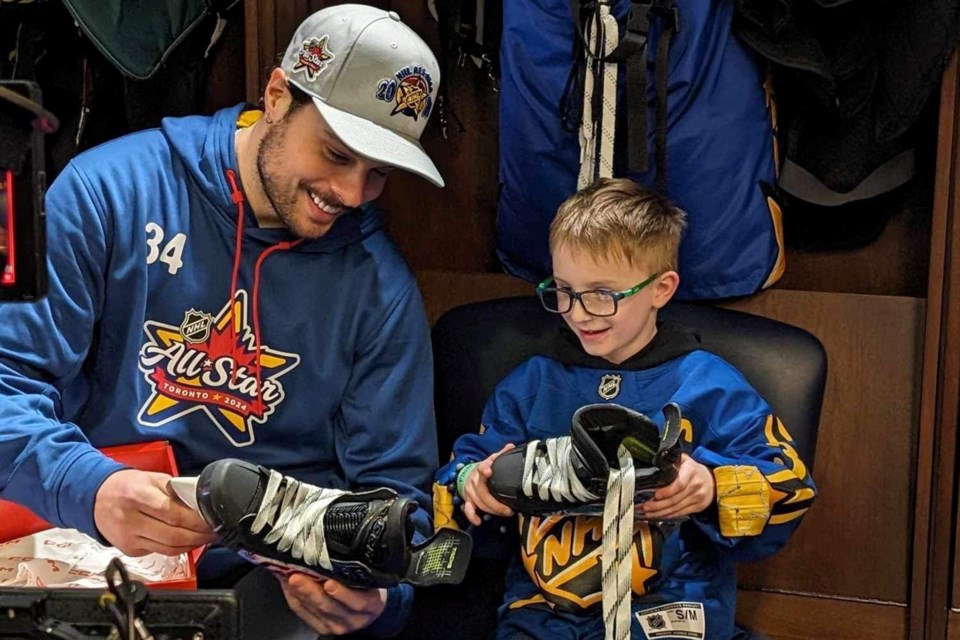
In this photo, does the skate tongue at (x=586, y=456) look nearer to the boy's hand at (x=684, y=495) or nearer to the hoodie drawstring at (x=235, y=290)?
the boy's hand at (x=684, y=495)

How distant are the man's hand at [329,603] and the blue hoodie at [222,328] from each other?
0.09 metres

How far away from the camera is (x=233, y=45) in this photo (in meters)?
2.03

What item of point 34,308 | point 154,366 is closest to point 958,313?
point 154,366

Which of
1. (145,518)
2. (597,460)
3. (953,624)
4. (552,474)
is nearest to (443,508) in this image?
(552,474)

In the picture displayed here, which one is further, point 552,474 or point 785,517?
point 785,517

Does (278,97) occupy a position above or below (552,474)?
above

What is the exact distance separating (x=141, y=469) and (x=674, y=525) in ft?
2.05

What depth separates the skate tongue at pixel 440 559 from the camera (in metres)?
1.14

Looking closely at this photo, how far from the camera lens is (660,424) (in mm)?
1485

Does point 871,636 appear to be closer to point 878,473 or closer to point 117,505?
point 878,473

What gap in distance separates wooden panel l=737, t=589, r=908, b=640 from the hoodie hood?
87cm

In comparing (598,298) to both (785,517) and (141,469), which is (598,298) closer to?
(785,517)

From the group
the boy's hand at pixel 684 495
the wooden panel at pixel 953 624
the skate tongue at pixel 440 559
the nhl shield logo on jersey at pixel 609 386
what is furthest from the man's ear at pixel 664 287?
the wooden panel at pixel 953 624

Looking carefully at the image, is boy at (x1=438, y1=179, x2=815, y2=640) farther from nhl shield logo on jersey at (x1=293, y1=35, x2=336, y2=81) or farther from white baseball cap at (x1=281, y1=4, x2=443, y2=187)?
nhl shield logo on jersey at (x1=293, y1=35, x2=336, y2=81)
